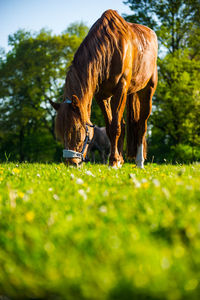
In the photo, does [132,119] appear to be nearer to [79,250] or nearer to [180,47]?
[79,250]

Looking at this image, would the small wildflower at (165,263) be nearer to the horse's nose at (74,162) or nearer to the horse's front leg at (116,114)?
the horse's nose at (74,162)

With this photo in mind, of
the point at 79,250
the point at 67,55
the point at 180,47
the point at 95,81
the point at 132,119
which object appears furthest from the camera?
the point at 67,55

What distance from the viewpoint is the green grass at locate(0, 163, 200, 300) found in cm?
119

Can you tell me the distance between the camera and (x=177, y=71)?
19.6 meters

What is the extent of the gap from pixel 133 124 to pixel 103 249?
6.66 meters

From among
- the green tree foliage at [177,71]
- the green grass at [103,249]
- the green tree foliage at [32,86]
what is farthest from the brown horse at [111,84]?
the green tree foliage at [32,86]

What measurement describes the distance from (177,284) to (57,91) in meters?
29.7

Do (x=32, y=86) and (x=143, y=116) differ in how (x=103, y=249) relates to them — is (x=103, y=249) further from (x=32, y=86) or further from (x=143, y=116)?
(x=32, y=86)

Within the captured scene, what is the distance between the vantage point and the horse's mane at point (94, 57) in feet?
17.4

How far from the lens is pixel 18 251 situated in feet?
5.05

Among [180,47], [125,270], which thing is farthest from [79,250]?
[180,47]

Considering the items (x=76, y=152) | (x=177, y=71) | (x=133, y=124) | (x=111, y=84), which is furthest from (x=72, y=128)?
(x=177, y=71)

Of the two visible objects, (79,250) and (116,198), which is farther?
(116,198)

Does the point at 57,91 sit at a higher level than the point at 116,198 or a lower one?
higher
